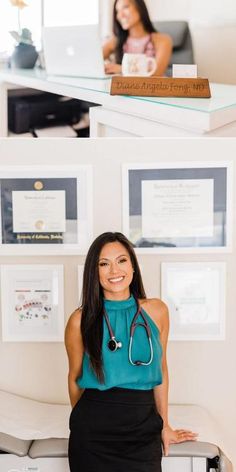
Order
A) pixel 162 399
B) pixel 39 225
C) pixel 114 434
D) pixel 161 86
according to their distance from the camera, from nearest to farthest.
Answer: pixel 114 434
pixel 162 399
pixel 39 225
pixel 161 86

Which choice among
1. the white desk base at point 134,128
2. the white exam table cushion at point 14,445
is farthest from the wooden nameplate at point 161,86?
the white exam table cushion at point 14,445

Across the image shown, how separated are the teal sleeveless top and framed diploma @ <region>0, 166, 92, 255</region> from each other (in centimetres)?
24

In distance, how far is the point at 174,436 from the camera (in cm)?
146

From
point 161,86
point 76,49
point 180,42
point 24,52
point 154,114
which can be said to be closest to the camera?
point 161,86

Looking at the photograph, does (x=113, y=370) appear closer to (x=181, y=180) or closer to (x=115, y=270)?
(x=115, y=270)

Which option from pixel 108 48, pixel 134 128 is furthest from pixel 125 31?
pixel 134 128

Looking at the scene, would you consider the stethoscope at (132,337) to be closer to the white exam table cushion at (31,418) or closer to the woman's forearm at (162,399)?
the woman's forearm at (162,399)

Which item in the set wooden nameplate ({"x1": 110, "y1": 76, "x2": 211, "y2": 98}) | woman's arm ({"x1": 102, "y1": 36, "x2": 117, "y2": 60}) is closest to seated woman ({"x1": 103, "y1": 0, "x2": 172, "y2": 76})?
woman's arm ({"x1": 102, "y1": 36, "x2": 117, "y2": 60})

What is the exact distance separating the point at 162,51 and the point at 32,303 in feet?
9.93

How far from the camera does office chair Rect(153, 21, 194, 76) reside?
5012mm

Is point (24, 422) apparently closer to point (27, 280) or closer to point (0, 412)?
point (0, 412)

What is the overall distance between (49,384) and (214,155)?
74 cm

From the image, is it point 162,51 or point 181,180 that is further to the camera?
point 162,51

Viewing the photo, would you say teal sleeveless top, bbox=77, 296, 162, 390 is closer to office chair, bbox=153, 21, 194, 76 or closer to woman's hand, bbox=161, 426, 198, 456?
woman's hand, bbox=161, 426, 198, 456
